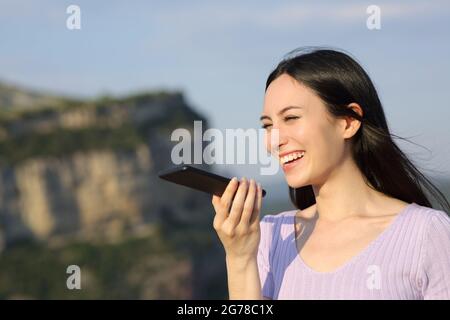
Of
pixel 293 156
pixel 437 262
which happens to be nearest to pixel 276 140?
pixel 293 156

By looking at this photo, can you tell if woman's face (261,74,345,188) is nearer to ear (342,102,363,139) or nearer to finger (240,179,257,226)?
ear (342,102,363,139)

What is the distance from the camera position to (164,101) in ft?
337

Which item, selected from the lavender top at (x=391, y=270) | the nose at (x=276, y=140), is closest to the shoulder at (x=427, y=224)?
the lavender top at (x=391, y=270)

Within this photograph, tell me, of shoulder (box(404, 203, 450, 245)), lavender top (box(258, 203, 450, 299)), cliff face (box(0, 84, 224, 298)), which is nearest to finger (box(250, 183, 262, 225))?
lavender top (box(258, 203, 450, 299))

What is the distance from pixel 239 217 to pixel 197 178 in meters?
0.27

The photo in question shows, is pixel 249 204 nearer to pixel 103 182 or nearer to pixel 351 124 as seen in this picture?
pixel 351 124

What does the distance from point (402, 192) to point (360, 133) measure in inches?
15.1

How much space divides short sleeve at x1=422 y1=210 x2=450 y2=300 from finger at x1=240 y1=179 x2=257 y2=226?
83 centimetres

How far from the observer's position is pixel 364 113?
453 cm

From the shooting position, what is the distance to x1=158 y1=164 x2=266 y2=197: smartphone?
153 inches

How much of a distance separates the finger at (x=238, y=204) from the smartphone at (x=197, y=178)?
7 cm
